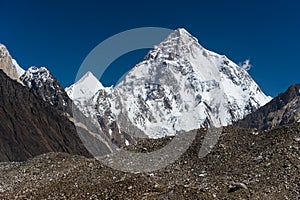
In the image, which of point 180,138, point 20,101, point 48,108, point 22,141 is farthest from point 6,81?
point 180,138

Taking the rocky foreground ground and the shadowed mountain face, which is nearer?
the rocky foreground ground

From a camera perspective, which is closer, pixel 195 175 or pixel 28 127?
pixel 195 175

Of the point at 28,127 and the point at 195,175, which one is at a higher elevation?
the point at 28,127

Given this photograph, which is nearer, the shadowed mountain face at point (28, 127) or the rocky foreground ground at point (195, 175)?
the rocky foreground ground at point (195, 175)

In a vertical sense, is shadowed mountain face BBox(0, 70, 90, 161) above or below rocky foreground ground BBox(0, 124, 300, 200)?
above

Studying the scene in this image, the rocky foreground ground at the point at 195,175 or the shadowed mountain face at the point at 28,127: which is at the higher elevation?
the shadowed mountain face at the point at 28,127
